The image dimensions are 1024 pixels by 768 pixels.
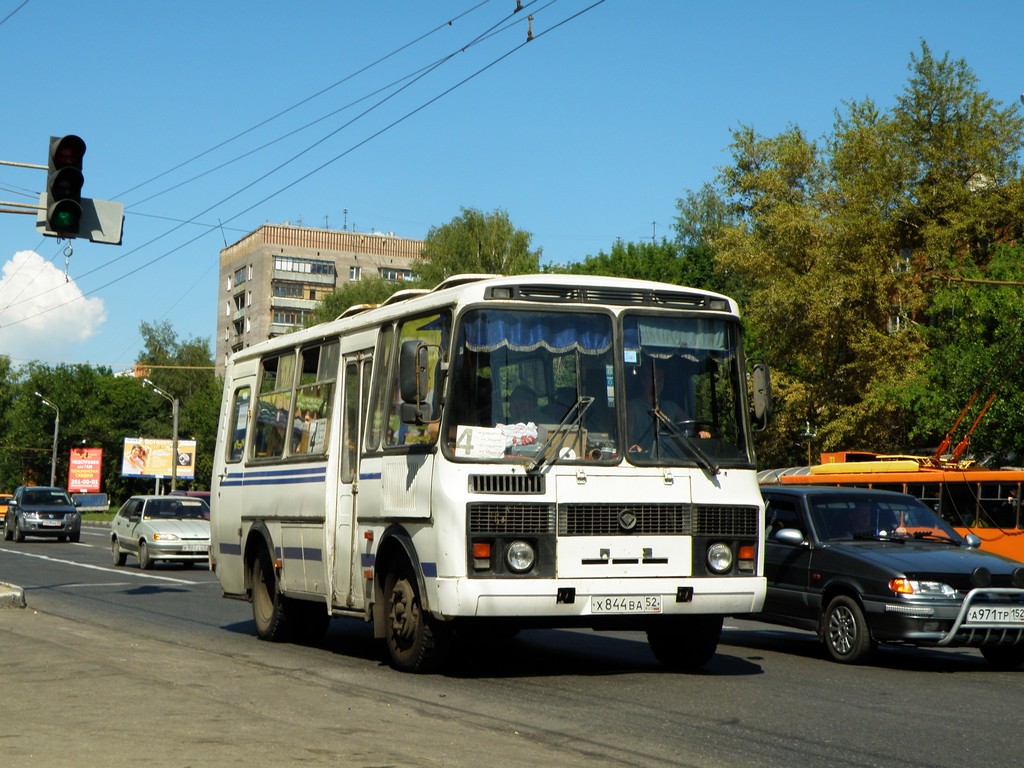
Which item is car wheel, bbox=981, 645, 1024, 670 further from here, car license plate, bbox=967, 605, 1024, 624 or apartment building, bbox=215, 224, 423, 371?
apartment building, bbox=215, 224, 423, 371

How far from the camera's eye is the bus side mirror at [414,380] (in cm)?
1080

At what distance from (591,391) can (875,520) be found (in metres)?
4.55

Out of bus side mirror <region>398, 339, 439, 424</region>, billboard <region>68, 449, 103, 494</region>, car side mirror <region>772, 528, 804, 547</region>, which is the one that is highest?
billboard <region>68, 449, 103, 494</region>

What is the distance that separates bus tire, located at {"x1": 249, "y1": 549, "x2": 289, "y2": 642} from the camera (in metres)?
14.7

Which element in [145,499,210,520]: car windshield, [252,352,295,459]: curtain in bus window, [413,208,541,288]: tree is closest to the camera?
[252,352,295,459]: curtain in bus window

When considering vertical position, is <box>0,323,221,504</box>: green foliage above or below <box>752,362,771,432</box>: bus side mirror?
above

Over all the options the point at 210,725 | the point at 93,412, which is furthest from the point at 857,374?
the point at 93,412

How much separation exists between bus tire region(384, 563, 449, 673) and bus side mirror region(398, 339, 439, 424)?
1.33 m

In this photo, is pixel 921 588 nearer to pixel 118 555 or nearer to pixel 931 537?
pixel 931 537

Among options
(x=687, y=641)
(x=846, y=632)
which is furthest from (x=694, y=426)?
(x=846, y=632)

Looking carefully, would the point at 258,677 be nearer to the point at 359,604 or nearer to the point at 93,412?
the point at 359,604

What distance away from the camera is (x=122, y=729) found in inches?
325

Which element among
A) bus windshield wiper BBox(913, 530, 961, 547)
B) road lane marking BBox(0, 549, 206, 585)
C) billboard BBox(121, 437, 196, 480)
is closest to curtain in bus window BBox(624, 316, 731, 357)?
bus windshield wiper BBox(913, 530, 961, 547)

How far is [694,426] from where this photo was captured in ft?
37.8
